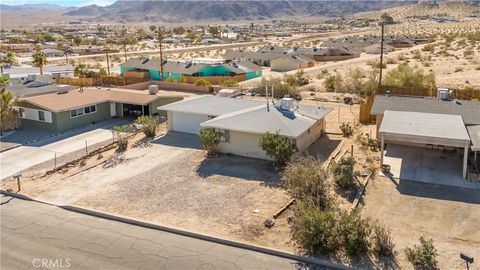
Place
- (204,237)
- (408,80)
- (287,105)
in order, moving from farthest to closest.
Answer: (408,80), (287,105), (204,237)

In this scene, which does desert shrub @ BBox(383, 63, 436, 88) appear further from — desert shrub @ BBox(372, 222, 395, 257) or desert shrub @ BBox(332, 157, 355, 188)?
desert shrub @ BBox(372, 222, 395, 257)

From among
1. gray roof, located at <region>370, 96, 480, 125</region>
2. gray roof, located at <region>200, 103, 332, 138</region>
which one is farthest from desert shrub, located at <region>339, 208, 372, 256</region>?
gray roof, located at <region>370, 96, 480, 125</region>

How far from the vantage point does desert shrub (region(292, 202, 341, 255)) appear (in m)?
16.6

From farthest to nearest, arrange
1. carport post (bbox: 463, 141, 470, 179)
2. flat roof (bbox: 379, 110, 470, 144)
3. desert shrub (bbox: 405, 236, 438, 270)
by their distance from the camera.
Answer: flat roof (bbox: 379, 110, 470, 144) → carport post (bbox: 463, 141, 470, 179) → desert shrub (bbox: 405, 236, 438, 270)

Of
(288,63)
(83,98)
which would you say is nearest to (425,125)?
(83,98)

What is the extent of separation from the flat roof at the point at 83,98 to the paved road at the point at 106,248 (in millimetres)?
17093

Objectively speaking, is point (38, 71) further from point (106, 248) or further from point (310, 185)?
point (310, 185)

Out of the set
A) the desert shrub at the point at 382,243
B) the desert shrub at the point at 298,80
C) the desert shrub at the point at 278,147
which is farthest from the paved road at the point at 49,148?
the desert shrub at the point at 298,80

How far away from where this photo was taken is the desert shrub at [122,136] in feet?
102

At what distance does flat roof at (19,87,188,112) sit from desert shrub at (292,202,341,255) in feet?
78.9

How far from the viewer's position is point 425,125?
2539 cm

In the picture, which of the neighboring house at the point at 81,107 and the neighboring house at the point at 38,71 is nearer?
the neighboring house at the point at 81,107

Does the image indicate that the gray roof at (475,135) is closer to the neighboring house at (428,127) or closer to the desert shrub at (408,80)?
the neighboring house at (428,127)

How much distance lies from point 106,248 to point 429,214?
12825mm
